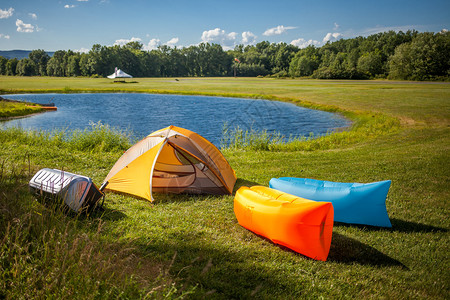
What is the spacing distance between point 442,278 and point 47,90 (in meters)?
55.9

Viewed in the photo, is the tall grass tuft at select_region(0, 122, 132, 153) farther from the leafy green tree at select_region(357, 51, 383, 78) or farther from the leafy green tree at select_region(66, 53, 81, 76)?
the leafy green tree at select_region(66, 53, 81, 76)

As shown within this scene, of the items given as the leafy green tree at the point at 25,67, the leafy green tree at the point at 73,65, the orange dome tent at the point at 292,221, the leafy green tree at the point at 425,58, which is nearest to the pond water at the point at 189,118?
the orange dome tent at the point at 292,221

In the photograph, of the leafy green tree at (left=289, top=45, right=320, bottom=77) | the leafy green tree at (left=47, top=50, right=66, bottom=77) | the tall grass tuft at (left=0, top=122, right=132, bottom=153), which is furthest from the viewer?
the leafy green tree at (left=289, top=45, right=320, bottom=77)

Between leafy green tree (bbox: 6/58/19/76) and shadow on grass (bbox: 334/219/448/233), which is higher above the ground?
leafy green tree (bbox: 6/58/19/76)

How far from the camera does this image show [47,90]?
163 feet

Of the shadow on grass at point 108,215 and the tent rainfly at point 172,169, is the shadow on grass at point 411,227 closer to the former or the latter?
the tent rainfly at point 172,169

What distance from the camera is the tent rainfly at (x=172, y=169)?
24.1 ft

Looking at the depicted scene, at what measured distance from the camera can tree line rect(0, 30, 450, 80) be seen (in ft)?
190

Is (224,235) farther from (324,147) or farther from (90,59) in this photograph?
(90,59)

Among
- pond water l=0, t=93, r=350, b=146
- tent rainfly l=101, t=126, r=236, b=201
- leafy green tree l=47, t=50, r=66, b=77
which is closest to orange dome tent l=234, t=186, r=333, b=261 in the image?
tent rainfly l=101, t=126, r=236, b=201

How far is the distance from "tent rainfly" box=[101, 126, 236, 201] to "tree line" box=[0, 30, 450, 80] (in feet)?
197

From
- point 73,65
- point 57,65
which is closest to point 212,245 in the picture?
point 73,65

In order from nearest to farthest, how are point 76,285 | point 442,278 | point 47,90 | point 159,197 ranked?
1. point 76,285
2. point 442,278
3. point 159,197
4. point 47,90

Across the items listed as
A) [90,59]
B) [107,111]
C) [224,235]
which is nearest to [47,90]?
[107,111]
